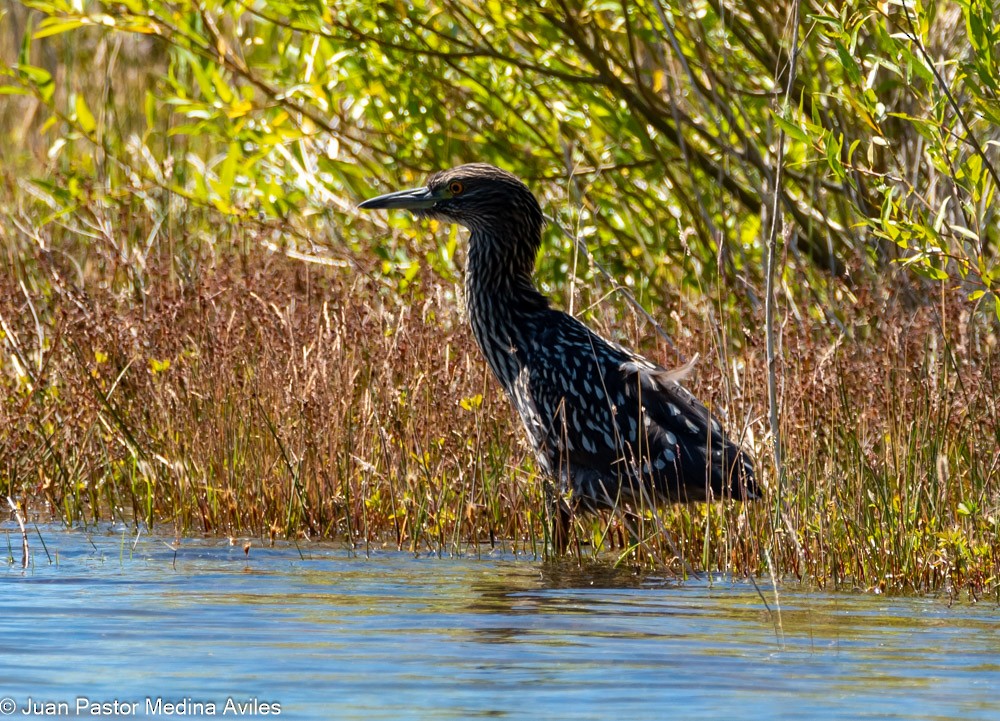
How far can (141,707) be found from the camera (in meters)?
4.21

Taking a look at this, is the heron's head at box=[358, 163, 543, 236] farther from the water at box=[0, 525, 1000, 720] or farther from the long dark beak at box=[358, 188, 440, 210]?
the water at box=[0, 525, 1000, 720]

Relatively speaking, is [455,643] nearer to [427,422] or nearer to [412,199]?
[427,422]

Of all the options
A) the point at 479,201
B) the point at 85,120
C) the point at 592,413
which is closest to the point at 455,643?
the point at 592,413

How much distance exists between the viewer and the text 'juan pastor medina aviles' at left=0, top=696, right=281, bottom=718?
4.17 metres

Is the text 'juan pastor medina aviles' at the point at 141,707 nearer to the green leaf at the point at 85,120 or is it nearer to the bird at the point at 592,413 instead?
the bird at the point at 592,413

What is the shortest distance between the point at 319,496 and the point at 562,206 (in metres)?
3.32

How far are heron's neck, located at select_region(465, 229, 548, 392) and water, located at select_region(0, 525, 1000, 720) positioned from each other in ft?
3.36

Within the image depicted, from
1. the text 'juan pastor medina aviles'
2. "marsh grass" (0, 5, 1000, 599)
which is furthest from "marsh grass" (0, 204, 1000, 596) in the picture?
the text 'juan pastor medina aviles'

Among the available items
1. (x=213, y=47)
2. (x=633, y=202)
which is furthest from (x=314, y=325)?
(x=633, y=202)

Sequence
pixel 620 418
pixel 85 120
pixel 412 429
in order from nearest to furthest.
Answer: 1. pixel 620 418
2. pixel 412 429
3. pixel 85 120

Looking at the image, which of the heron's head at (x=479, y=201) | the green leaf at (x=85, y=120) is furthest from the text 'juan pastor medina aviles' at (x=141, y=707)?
the green leaf at (x=85, y=120)

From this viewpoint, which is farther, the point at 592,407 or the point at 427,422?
the point at 427,422

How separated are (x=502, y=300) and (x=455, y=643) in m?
2.59

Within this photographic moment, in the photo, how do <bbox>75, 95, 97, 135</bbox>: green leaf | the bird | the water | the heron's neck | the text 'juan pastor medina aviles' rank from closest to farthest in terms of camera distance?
the text 'juan pastor medina aviles'
the water
the bird
the heron's neck
<bbox>75, 95, 97, 135</bbox>: green leaf
